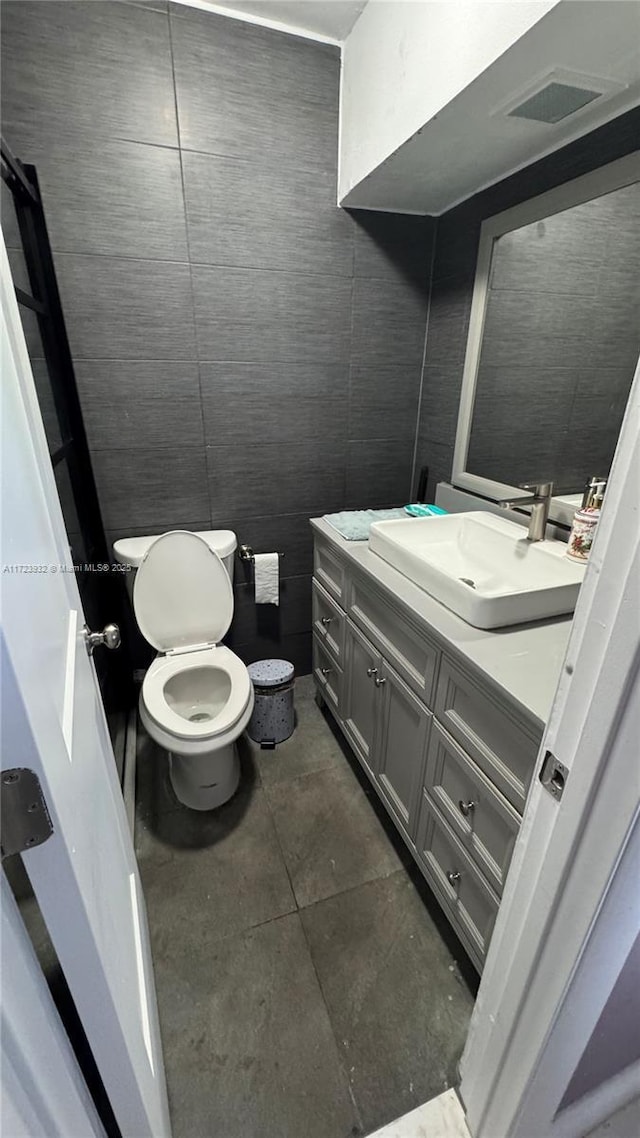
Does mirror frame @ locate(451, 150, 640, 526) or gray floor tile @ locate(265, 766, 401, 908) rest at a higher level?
mirror frame @ locate(451, 150, 640, 526)

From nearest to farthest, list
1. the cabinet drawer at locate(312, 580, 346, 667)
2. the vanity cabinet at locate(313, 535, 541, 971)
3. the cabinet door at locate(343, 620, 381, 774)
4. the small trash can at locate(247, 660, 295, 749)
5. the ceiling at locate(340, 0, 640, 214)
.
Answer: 1. the ceiling at locate(340, 0, 640, 214)
2. the vanity cabinet at locate(313, 535, 541, 971)
3. the cabinet door at locate(343, 620, 381, 774)
4. the cabinet drawer at locate(312, 580, 346, 667)
5. the small trash can at locate(247, 660, 295, 749)

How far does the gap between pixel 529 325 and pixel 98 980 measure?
175 centimetres

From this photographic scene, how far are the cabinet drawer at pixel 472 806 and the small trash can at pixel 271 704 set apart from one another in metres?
0.78

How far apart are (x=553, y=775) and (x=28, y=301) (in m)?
1.61

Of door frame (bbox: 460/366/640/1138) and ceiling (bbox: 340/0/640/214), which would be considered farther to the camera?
ceiling (bbox: 340/0/640/214)

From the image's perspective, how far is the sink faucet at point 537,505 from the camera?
1.37 metres

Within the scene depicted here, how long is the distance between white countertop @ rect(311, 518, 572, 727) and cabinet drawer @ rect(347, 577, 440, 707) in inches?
2.5

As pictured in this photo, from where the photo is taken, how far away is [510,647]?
1014mm

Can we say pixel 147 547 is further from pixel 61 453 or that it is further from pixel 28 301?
pixel 28 301

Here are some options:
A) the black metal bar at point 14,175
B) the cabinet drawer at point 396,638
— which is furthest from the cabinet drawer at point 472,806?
the black metal bar at point 14,175

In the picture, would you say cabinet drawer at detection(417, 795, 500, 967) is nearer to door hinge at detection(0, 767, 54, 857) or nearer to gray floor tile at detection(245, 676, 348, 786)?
gray floor tile at detection(245, 676, 348, 786)

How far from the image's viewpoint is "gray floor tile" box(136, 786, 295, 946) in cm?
130

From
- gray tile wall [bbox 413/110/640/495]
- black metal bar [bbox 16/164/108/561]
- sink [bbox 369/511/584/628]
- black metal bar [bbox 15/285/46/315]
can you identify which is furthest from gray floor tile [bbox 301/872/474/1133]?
black metal bar [bbox 15/285/46/315]

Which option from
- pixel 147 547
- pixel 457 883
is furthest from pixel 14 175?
pixel 457 883
